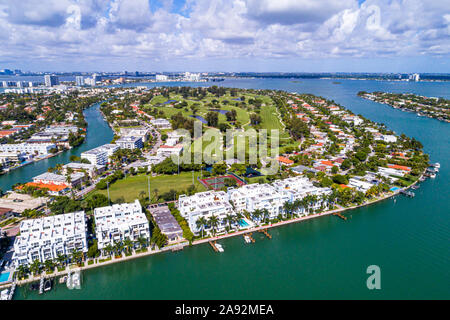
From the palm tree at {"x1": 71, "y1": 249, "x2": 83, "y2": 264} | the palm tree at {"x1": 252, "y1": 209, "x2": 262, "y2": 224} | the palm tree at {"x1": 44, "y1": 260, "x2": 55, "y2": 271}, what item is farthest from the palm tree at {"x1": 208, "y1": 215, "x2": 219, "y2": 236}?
the palm tree at {"x1": 44, "y1": 260, "x2": 55, "y2": 271}

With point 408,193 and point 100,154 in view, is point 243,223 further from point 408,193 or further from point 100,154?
point 100,154

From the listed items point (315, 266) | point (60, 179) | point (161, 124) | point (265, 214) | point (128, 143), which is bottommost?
point (315, 266)

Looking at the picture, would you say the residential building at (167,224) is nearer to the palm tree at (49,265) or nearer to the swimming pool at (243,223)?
the swimming pool at (243,223)

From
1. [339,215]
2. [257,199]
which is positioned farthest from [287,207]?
[339,215]

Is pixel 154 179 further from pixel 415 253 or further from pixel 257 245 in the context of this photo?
pixel 415 253

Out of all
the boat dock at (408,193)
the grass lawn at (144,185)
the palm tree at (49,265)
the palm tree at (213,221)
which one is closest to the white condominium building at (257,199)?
the palm tree at (213,221)
